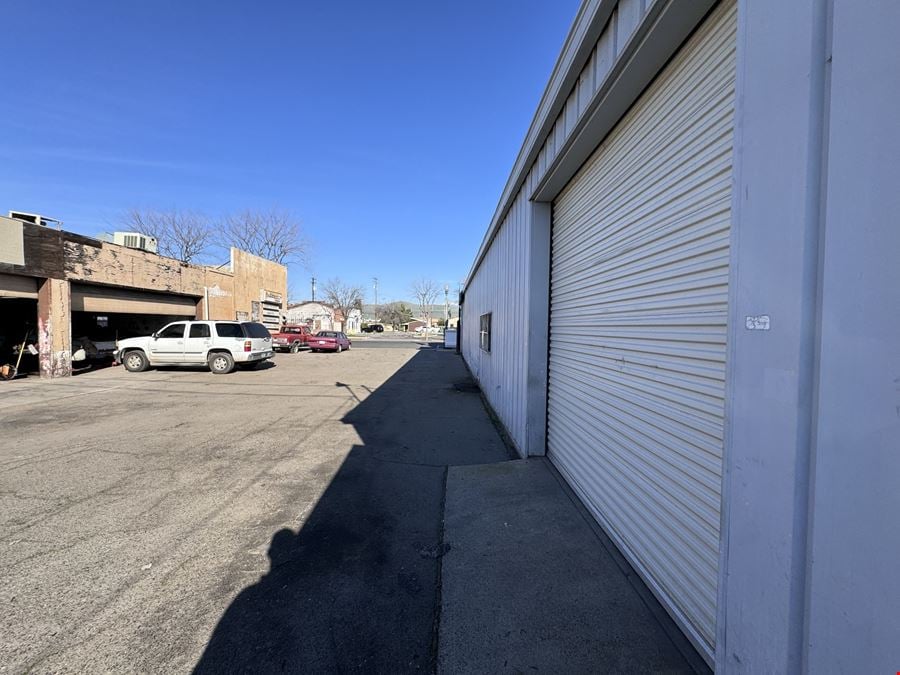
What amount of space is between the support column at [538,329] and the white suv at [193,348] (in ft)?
42.2

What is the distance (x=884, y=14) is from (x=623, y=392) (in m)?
2.41

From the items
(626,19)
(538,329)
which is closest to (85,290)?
(538,329)

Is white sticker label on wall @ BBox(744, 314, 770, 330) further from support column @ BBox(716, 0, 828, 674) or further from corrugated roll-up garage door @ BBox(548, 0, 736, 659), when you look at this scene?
corrugated roll-up garage door @ BBox(548, 0, 736, 659)

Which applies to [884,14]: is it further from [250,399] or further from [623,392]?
[250,399]

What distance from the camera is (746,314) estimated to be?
62.8 inches

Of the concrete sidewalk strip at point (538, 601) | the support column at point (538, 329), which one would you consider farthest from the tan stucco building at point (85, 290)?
the concrete sidewalk strip at point (538, 601)

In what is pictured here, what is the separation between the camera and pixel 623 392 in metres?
3.10

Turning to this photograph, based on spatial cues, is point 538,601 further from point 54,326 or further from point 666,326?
point 54,326

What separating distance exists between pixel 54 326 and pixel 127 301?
3.39m

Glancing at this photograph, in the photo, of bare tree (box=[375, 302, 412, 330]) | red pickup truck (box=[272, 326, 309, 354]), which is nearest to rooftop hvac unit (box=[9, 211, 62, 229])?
red pickup truck (box=[272, 326, 309, 354])

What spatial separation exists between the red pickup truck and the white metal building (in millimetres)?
23595

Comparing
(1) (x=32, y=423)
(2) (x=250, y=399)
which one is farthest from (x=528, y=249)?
(1) (x=32, y=423)

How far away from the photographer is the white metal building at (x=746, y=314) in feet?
3.77

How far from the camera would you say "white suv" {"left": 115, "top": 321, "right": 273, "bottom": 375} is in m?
14.6
